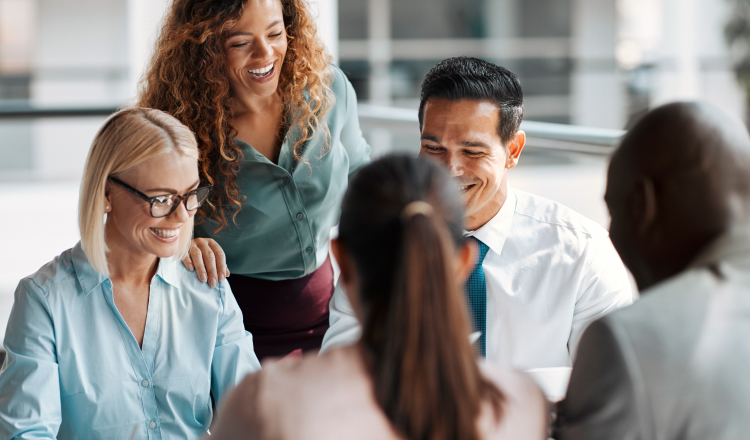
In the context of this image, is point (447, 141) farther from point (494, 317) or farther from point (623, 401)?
point (623, 401)

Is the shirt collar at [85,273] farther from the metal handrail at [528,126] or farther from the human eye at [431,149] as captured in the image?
the metal handrail at [528,126]

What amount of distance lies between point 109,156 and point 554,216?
1037 millimetres

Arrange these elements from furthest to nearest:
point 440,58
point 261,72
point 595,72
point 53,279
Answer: point 595,72 → point 440,58 → point 261,72 → point 53,279

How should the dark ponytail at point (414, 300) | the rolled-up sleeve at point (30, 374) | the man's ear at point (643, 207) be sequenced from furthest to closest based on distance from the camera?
the rolled-up sleeve at point (30, 374)
the man's ear at point (643, 207)
the dark ponytail at point (414, 300)

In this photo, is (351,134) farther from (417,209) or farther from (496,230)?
(417,209)

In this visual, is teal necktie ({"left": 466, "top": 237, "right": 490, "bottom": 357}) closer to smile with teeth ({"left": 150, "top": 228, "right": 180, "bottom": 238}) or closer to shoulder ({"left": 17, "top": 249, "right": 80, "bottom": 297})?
smile with teeth ({"left": 150, "top": 228, "right": 180, "bottom": 238})

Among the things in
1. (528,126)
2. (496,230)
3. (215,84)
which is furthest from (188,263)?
(528,126)

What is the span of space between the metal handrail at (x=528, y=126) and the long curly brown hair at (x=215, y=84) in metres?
0.82

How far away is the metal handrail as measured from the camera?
7.36 feet

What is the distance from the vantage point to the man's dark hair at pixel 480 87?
5.58 feet

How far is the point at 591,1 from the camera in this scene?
1008 cm

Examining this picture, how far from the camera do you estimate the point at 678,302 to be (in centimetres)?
83

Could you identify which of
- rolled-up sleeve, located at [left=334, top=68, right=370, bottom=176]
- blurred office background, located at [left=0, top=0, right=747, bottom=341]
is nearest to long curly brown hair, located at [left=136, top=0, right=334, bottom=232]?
rolled-up sleeve, located at [left=334, top=68, right=370, bottom=176]

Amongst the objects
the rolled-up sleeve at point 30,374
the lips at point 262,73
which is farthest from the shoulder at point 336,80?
the rolled-up sleeve at point 30,374
